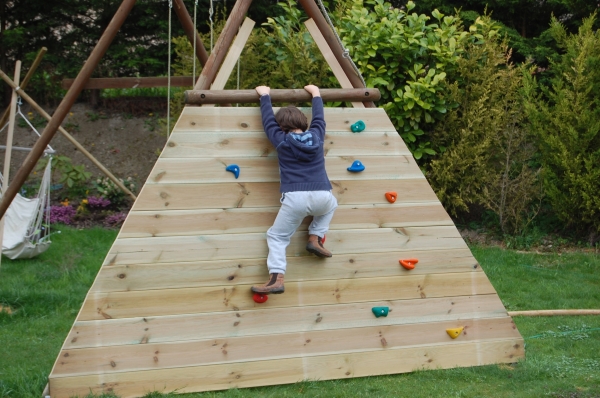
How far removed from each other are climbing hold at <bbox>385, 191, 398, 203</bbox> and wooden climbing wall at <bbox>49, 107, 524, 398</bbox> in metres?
0.03

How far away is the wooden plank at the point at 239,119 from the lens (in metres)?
4.29

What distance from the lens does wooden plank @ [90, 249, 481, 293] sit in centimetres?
406

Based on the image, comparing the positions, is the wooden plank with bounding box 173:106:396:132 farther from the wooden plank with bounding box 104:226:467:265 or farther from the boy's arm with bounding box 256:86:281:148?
the wooden plank with bounding box 104:226:467:265

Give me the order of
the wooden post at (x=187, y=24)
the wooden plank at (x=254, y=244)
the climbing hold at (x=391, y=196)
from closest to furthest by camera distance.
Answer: the wooden plank at (x=254, y=244)
the climbing hold at (x=391, y=196)
the wooden post at (x=187, y=24)

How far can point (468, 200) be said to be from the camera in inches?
340

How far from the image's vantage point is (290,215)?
13.8ft

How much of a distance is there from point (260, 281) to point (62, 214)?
6.07 metres

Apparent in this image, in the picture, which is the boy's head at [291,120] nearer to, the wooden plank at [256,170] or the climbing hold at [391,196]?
the wooden plank at [256,170]

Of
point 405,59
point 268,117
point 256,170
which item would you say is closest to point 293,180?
point 256,170

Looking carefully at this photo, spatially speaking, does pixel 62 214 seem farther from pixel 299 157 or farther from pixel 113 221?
pixel 299 157

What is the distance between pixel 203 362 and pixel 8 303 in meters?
2.93

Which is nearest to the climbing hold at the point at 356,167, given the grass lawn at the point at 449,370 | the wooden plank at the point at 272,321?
the wooden plank at the point at 272,321

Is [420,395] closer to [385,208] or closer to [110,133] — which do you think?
[385,208]

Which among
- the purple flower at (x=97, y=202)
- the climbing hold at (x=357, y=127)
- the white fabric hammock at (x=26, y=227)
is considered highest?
the climbing hold at (x=357, y=127)
